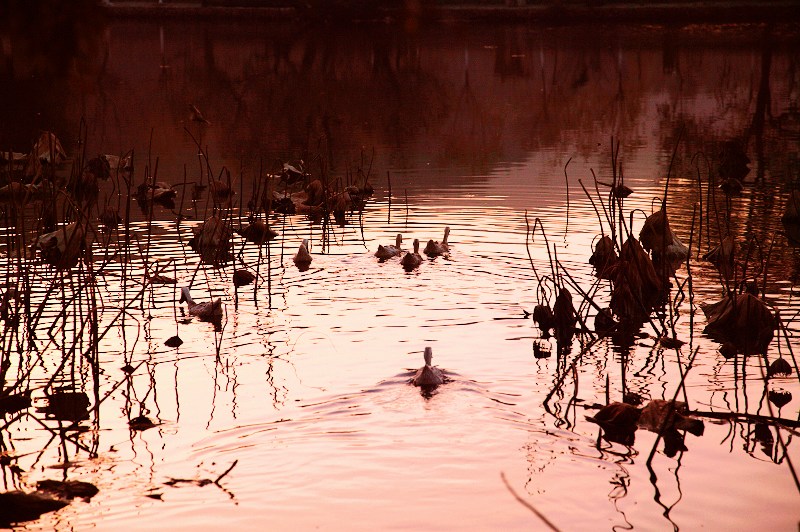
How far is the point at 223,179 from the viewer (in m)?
14.4

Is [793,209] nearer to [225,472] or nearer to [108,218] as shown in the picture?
[108,218]

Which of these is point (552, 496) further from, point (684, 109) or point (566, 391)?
point (684, 109)

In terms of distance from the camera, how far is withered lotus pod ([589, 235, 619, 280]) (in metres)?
8.18

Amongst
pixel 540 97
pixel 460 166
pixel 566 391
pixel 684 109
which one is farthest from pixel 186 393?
pixel 540 97

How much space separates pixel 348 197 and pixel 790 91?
14365mm

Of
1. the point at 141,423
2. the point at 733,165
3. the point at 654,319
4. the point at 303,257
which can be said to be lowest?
the point at 141,423

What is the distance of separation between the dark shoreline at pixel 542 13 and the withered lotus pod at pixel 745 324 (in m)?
35.4

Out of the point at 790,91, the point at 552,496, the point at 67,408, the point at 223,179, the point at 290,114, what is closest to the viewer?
the point at 552,496

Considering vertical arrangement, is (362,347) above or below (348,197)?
below

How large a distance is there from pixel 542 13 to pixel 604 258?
36.7 metres

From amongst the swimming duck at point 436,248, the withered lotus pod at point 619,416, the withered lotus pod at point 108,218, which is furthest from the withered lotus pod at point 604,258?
the withered lotus pod at point 108,218

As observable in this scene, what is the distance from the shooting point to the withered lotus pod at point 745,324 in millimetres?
7230

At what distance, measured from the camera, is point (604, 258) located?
8.75 metres

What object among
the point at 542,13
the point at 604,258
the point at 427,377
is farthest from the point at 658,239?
the point at 542,13
